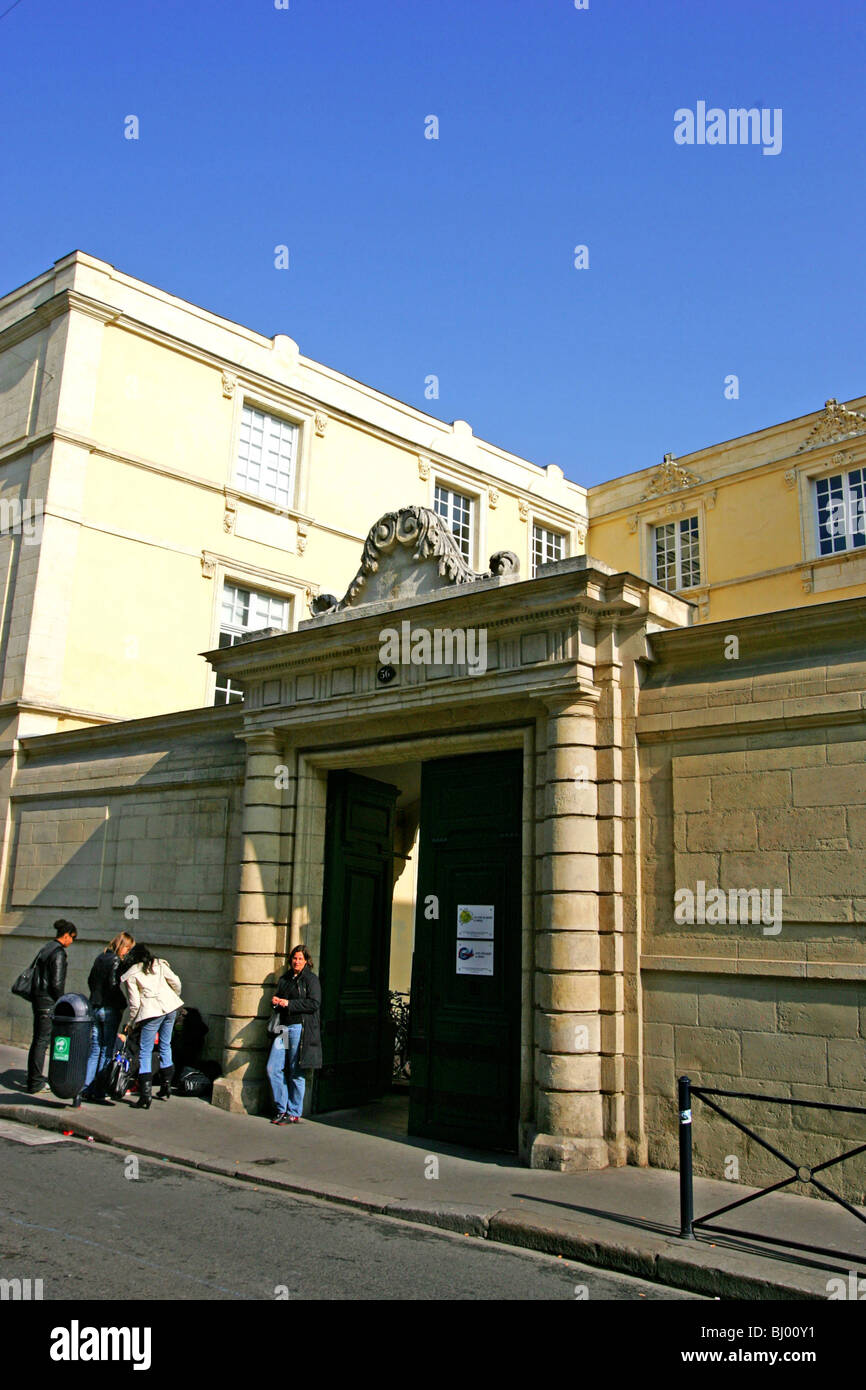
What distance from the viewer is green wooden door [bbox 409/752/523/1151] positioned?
9.25 meters

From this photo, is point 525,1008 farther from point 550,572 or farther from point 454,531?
point 454,531

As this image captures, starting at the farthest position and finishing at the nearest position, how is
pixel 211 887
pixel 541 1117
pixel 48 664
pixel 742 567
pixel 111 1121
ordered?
pixel 742 567, pixel 48 664, pixel 211 887, pixel 111 1121, pixel 541 1117

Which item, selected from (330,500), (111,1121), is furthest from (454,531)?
(111,1121)

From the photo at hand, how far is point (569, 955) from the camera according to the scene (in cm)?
833

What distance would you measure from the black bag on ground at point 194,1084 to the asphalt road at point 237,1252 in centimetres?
330

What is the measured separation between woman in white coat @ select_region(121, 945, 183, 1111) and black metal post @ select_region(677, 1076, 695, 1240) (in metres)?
5.98

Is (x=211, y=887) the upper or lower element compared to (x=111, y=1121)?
upper

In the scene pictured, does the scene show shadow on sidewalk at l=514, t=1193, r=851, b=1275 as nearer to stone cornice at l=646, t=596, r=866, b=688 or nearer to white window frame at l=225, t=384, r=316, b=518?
stone cornice at l=646, t=596, r=866, b=688

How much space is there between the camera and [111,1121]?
973 centimetres

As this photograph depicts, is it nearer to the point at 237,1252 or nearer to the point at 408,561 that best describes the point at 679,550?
the point at 408,561

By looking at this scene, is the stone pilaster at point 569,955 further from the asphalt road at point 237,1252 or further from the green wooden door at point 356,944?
the green wooden door at point 356,944

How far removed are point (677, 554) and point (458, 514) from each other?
472 centimetres

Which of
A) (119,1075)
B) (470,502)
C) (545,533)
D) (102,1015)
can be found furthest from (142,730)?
(545,533)
